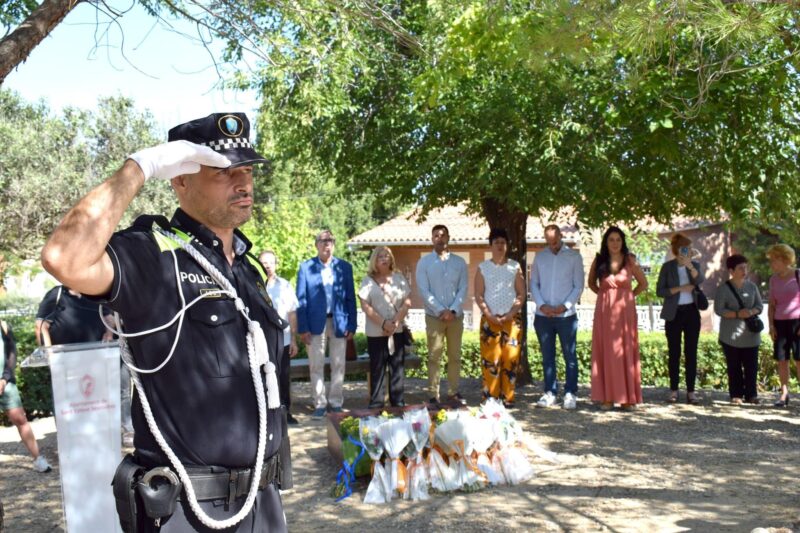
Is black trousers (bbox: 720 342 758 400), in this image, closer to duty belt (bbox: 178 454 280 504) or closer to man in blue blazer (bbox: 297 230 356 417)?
man in blue blazer (bbox: 297 230 356 417)

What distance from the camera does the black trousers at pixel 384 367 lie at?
9492 mm

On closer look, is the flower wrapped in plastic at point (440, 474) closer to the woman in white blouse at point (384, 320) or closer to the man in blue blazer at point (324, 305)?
the woman in white blouse at point (384, 320)

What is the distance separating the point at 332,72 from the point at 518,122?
226 centimetres

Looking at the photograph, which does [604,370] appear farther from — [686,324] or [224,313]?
[224,313]

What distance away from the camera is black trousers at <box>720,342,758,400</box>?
10.2m

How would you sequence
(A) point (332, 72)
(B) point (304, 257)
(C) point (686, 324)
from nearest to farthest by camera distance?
(A) point (332, 72)
(C) point (686, 324)
(B) point (304, 257)

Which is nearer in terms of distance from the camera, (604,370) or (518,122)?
(518,122)

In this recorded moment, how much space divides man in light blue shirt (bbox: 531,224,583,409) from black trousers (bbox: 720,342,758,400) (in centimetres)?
204

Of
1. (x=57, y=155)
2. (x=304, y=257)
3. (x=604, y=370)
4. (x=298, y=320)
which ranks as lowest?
(x=604, y=370)

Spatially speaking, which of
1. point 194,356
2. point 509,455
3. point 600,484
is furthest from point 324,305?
point 194,356

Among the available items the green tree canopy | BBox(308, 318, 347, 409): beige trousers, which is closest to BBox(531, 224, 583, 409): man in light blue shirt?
BBox(308, 318, 347, 409): beige trousers

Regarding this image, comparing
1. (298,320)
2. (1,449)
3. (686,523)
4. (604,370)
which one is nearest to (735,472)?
(686,523)

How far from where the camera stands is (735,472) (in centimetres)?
691

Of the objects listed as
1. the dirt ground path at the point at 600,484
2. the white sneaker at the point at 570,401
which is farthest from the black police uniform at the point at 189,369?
the white sneaker at the point at 570,401
